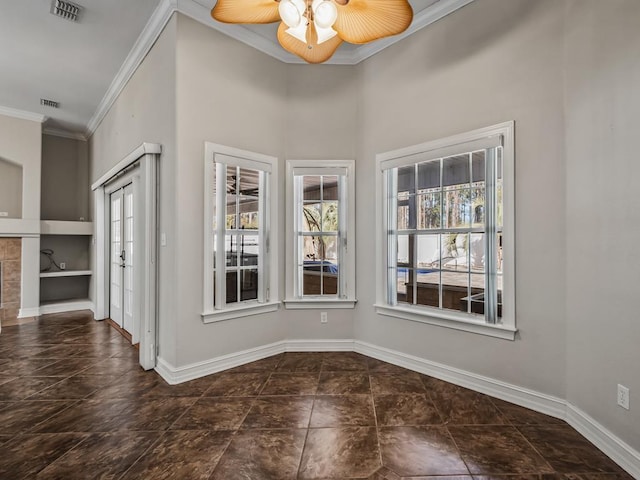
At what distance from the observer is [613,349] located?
1964 millimetres

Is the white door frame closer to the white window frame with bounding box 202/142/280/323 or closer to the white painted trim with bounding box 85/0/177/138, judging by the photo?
the white window frame with bounding box 202/142/280/323

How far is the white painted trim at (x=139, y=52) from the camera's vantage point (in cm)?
302

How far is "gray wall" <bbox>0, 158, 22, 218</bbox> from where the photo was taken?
544 cm

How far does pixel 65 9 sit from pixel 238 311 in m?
3.19

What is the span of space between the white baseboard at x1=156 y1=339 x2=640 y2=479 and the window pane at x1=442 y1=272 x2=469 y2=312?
54cm

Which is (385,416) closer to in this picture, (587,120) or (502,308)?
(502,308)

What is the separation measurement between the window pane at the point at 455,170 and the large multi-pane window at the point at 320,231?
1010 millimetres

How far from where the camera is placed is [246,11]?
79.2 inches

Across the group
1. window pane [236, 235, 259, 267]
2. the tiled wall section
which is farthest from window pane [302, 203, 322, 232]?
the tiled wall section

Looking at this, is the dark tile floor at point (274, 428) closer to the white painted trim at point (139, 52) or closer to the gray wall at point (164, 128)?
the gray wall at point (164, 128)

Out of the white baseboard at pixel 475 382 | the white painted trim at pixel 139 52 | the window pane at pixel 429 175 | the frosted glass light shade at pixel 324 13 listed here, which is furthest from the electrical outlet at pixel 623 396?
the white painted trim at pixel 139 52

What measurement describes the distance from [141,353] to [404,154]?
3171 millimetres

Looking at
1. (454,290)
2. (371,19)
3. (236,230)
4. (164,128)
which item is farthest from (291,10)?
(454,290)

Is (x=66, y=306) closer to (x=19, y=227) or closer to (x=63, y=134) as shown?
(x=19, y=227)
